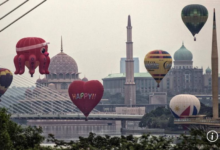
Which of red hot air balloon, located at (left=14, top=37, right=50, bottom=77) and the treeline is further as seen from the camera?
red hot air balloon, located at (left=14, top=37, right=50, bottom=77)

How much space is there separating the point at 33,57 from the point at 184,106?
4190 cm

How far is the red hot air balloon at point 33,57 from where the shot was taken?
91062 millimetres

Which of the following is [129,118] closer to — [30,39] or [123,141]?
[30,39]

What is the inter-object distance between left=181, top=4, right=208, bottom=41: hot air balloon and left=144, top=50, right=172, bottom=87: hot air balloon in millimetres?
19410

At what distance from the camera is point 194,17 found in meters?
113

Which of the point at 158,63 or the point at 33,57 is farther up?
the point at 158,63

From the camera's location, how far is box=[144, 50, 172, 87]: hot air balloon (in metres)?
134

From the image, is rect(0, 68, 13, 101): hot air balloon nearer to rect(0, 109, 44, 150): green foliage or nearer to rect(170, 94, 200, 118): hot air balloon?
rect(170, 94, 200, 118): hot air balloon

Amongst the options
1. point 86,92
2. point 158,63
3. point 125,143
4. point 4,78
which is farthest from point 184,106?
point 125,143

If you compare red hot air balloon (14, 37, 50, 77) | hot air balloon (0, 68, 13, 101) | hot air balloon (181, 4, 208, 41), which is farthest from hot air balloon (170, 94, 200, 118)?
red hot air balloon (14, 37, 50, 77)

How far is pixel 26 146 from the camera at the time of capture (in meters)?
56.4

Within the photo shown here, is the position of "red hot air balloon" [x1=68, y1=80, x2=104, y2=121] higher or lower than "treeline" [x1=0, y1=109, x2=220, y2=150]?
higher

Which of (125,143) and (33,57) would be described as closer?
(125,143)

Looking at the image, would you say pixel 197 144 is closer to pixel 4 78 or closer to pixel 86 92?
pixel 86 92
